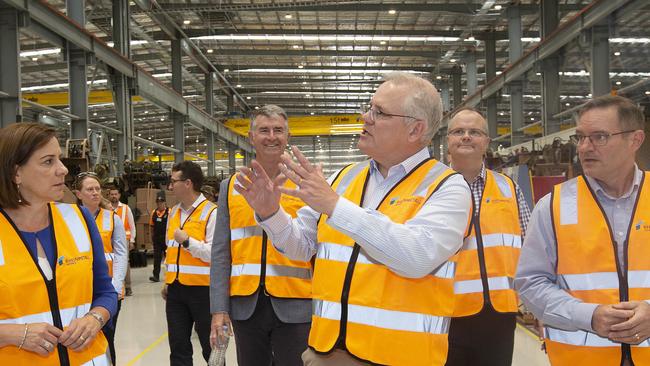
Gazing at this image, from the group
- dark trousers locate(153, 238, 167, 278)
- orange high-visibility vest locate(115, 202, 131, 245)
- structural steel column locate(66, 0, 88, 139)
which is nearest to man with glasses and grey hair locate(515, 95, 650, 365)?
orange high-visibility vest locate(115, 202, 131, 245)

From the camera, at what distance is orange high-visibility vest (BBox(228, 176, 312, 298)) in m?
2.86

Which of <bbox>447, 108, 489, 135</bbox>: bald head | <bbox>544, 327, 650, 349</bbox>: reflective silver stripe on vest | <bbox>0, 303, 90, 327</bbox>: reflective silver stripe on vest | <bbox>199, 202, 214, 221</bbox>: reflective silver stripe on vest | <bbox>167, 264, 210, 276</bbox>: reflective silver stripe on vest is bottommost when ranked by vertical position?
<bbox>167, 264, 210, 276</bbox>: reflective silver stripe on vest

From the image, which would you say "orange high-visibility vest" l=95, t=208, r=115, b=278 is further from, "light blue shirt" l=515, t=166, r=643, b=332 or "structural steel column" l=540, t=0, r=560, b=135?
"structural steel column" l=540, t=0, r=560, b=135

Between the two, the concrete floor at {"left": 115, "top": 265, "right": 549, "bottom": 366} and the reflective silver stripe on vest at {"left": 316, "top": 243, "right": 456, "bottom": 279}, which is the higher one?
the reflective silver stripe on vest at {"left": 316, "top": 243, "right": 456, "bottom": 279}

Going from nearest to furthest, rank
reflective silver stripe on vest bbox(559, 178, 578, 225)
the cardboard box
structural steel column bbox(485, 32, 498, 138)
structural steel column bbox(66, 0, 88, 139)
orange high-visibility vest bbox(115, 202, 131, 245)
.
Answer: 1. reflective silver stripe on vest bbox(559, 178, 578, 225)
2. orange high-visibility vest bbox(115, 202, 131, 245)
3. structural steel column bbox(66, 0, 88, 139)
4. the cardboard box
5. structural steel column bbox(485, 32, 498, 138)

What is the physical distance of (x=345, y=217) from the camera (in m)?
1.62

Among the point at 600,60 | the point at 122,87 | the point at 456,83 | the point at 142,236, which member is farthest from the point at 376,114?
the point at 456,83

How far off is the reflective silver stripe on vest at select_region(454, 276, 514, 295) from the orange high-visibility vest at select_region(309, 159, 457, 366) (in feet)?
3.53

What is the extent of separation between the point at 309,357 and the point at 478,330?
123cm

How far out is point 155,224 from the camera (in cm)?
1131

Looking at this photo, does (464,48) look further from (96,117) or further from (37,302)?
(37,302)

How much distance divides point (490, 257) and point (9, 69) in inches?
306

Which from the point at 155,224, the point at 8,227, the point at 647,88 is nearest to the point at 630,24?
the point at 647,88

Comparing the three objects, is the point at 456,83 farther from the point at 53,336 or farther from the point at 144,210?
the point at 53,336
